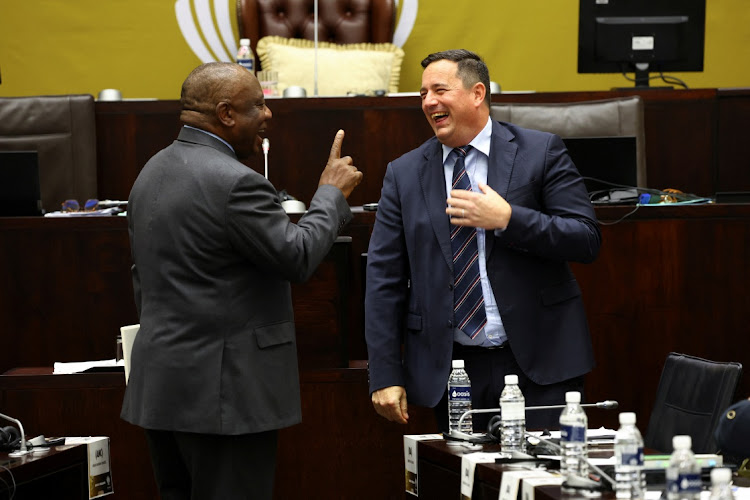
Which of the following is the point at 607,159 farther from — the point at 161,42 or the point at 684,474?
the point at 161,42

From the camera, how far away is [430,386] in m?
A: 2.76

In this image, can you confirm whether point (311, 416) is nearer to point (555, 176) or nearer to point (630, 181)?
point (555, 176)

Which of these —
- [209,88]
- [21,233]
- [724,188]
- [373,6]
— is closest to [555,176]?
[209,88]

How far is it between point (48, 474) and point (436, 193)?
1169 millimetres

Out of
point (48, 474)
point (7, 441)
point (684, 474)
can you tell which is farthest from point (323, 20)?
point (684, 474)

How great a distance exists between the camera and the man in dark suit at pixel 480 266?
107 inches

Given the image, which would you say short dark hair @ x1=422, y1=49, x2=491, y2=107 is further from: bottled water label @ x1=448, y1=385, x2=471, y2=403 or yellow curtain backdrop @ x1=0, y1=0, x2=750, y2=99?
yellow curtain backdrop @ x1=0, y1=0, x2=750, y2=99

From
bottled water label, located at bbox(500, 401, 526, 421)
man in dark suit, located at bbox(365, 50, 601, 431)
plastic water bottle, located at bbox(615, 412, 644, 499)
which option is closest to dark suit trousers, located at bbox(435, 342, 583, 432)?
man in dark suit, located at bbox(365, 50, 601, 431)

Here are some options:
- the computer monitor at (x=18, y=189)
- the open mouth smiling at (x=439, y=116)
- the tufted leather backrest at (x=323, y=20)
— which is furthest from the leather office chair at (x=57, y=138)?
the open mouth smiling at (x=439, y=116)

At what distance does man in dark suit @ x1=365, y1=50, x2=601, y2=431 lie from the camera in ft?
8.89

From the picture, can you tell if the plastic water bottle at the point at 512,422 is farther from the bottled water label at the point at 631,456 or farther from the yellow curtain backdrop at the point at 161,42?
the yellow curtain backdrop at the point at 161,42

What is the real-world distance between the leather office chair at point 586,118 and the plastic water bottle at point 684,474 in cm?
293

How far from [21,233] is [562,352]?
2.09 metres

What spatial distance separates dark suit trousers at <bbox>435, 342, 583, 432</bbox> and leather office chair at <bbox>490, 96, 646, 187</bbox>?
6.56 feet
